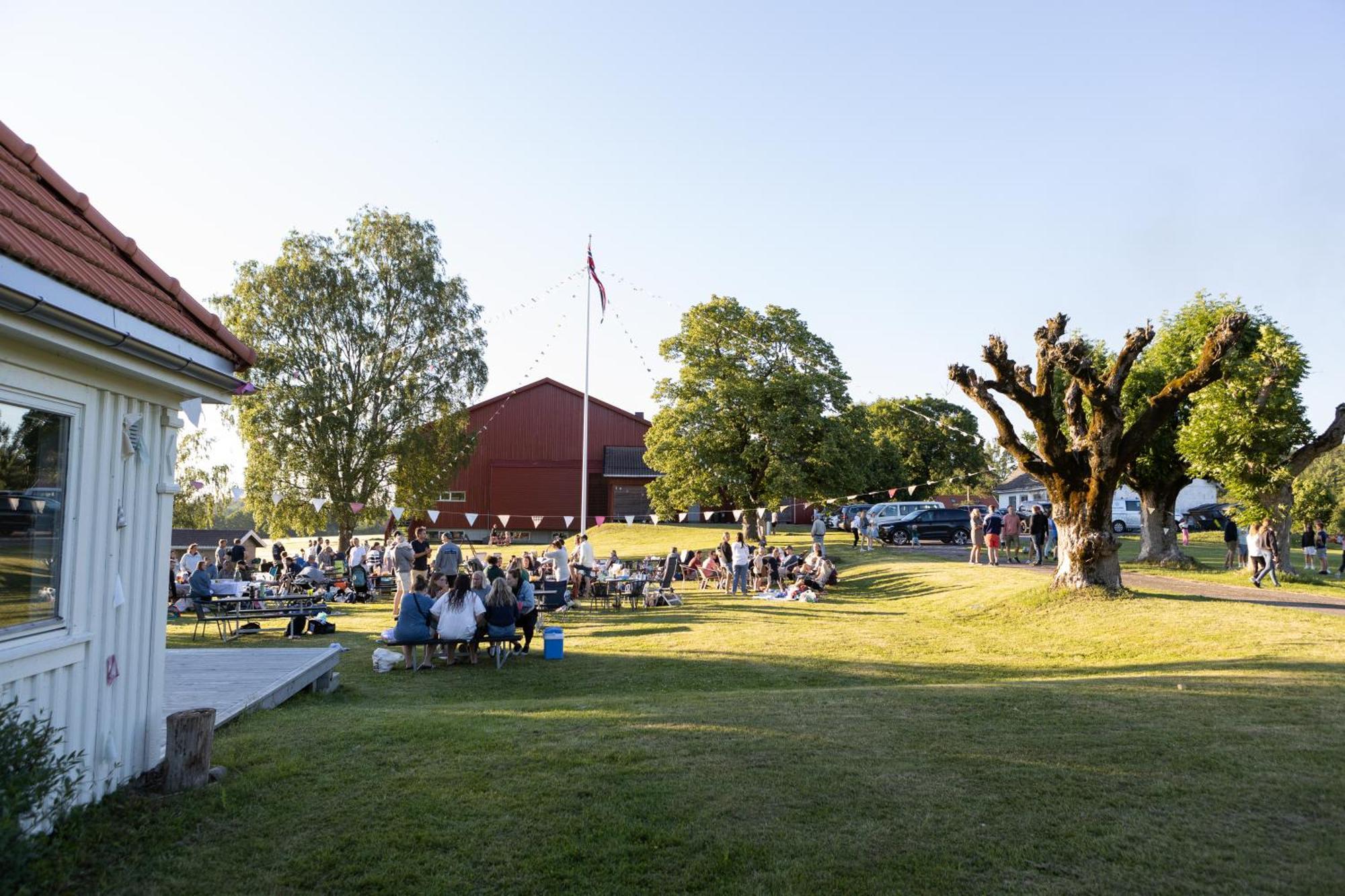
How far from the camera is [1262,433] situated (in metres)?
18.6

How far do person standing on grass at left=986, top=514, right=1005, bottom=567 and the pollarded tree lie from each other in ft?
23.2

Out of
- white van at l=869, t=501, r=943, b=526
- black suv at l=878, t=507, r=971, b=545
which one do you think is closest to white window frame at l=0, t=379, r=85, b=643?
white van at l=869, t=501, r=943, b=526

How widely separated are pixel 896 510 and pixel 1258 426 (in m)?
17.1

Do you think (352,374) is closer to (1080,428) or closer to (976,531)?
(976,531)

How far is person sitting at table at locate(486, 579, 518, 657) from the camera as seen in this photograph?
1174 centimetres

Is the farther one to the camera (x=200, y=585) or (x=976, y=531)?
(x=976, y=531)

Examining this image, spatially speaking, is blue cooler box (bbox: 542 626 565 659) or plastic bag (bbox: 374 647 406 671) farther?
blue cooler box (bbox: 542 626 565 659)

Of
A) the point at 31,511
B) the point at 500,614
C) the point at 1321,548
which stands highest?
the point at 31,511

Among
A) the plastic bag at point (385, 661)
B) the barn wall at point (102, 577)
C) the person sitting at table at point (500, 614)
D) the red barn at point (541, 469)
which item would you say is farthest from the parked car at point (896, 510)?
the barn wall at point (102, 577)

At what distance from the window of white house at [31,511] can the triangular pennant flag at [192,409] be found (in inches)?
41.1

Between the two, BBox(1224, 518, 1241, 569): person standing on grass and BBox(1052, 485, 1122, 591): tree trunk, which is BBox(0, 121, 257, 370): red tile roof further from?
BBox(1224, 518, 1241, 569): person standing on grass

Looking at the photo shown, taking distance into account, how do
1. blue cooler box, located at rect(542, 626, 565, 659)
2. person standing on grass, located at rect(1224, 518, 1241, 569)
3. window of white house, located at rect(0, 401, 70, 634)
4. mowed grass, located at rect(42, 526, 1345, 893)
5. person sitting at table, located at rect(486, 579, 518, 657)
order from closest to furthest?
1. mowed grass, located at rect(42, 526, 1345, 893)
2. window of white house, located at rect(0, 401, 70, 634)
3. person sitting at table, located at rect(486, 579, 518, 657)
4. blue cooler box, located at rect(542, 626, 565, 659)
5. person standing on grass, located at rect(1224, 518, 1241, 569)

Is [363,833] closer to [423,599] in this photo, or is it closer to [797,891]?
[797,891]

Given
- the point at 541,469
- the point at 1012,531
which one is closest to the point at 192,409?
the point at 1012,531
